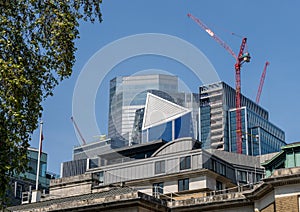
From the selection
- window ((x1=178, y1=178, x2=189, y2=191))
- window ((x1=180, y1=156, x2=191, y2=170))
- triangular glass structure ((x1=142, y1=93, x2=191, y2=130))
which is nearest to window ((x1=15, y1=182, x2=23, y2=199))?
triangular glass structure ((x1=142, y1=93, x2=191, y2=130))

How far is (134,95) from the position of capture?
6800cm

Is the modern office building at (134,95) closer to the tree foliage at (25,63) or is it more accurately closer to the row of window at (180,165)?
the row of window at (180,165)

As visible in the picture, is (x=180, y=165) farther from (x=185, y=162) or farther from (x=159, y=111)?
(x=159, y=111)

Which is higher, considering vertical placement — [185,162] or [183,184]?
[185,162]

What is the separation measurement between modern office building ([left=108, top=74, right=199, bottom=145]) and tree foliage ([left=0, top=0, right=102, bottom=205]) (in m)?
34.7

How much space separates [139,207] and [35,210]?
10833mm

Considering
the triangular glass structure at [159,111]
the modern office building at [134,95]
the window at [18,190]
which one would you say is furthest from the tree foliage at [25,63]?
the window at [18,190]

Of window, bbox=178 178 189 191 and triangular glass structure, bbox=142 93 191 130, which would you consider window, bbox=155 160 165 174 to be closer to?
window, bbox=178 178 189 191

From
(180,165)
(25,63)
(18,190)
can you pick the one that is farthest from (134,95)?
(18,190)

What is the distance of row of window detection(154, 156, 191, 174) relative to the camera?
7156 centimetres

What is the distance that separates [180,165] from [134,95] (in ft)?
36.3

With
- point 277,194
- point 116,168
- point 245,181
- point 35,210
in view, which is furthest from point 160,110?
point 277,194

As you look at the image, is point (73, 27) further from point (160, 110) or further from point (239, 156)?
point (239, 156)

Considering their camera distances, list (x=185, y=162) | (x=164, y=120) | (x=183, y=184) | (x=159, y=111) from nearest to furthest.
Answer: (x=183, y=184)
(x=185, y=162)
(x=159, y=111)
(x=164, y=120)
